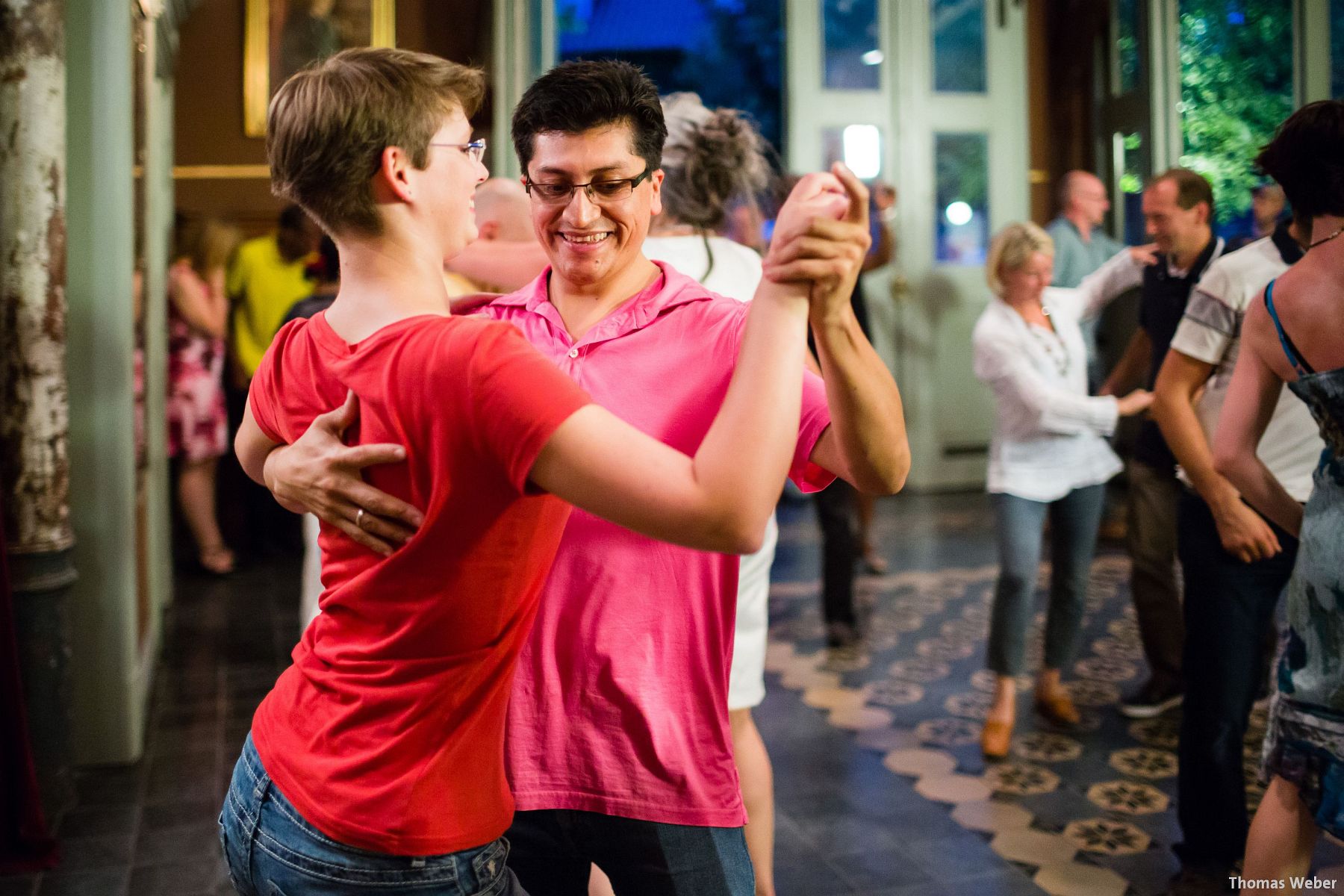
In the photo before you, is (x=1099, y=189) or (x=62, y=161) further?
(x=1099, y=189)

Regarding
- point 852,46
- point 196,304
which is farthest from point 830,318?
point 852,46

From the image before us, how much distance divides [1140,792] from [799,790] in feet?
2.73

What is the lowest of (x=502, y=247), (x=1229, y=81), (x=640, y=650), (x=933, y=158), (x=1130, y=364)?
(x=640, y=650)

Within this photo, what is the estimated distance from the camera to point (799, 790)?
9.82ft

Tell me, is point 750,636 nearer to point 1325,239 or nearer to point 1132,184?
point 1325,239

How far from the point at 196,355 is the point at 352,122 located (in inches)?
194

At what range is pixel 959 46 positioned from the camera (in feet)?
25.7

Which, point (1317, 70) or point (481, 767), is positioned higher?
point (1317, 70)

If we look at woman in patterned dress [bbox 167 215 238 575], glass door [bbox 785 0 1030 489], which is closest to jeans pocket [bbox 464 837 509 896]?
woman in patterned dress [bbox 167 215 238 575]

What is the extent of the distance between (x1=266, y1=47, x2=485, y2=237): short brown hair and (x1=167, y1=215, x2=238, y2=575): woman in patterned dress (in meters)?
4.78

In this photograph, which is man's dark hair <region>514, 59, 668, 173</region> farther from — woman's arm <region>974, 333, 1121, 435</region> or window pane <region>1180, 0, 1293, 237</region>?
window pane <region>1180, 0, 1293, 237</region>

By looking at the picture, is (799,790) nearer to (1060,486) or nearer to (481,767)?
(1060,486)

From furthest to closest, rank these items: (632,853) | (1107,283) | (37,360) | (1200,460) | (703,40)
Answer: (703,40), (1107,283), (37,360), (1200,460), (632,853)

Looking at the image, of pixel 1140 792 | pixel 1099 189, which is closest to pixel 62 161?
pixel 1140 792
